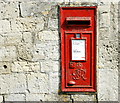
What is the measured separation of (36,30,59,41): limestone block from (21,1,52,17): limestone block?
10.8 inches

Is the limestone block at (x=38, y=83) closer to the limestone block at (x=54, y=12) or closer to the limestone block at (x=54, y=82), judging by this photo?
the limestone block at (x=54, y=82)

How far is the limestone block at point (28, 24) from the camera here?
3.06m

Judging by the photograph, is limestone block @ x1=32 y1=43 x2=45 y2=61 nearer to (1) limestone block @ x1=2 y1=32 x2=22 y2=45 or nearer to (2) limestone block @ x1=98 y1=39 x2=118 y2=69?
(1) limestone block @ x1=2 y1=32 x2=22 y2=45

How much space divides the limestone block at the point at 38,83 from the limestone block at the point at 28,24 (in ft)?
2.32

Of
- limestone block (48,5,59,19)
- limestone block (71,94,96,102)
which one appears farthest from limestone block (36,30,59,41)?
limestone block (71,94,96,102)

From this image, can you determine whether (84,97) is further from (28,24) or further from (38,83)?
(28,24)

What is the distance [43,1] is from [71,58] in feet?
3.13

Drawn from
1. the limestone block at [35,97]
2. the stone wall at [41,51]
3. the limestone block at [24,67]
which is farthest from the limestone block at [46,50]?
the limestone block at [35,97]

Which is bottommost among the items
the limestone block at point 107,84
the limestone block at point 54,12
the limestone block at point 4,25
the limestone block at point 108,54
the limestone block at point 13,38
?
the limestone block at point 107,84

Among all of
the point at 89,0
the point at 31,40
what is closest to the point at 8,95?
the point at 31,40

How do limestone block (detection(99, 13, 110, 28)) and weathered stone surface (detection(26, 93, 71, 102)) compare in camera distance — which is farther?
weathered stone surface (detection(26, 93, 71, 102))

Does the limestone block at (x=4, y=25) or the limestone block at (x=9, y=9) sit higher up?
the limestone block at (x=9, y=9)

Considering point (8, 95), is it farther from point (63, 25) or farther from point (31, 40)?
point (63, 25)

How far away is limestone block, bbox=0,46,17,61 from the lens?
122 inches
